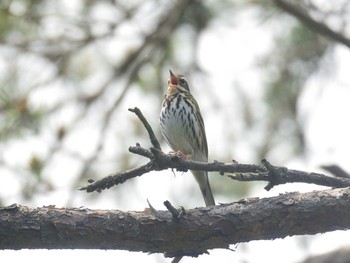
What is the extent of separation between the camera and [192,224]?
11.3 feet

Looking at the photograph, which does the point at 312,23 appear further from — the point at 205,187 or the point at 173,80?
the point at 173,80

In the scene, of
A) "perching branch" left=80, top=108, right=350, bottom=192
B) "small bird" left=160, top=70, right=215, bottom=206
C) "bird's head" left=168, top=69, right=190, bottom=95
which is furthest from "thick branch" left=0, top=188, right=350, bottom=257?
"bird's head" left=168, top=69, right=190, bottom=95

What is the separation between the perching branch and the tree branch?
1.58 metres

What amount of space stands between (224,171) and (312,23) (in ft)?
6.51

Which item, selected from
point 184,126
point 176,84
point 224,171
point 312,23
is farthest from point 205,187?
point 224,171

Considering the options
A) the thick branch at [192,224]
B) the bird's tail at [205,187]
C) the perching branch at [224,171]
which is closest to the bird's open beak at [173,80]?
the bird's tail at [205,187]

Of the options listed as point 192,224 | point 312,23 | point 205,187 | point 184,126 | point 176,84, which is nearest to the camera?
point 192,224

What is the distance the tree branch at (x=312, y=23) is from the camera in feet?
16.3

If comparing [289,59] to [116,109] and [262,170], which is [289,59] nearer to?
[116,109]

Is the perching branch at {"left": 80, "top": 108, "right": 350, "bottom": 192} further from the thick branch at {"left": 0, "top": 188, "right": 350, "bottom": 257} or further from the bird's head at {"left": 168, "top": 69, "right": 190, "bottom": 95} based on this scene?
the bird's head at {"left": 168, "top": 69, "right": 190, "bottom": 95}

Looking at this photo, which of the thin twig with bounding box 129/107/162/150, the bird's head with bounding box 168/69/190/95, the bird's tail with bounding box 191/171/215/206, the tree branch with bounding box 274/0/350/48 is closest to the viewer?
the thin twig with bounding box 129/107/162/150

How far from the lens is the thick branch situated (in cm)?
334

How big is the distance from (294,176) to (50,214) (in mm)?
1049

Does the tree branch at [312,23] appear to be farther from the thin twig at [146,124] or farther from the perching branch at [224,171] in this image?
the thin twig at [146,124]
